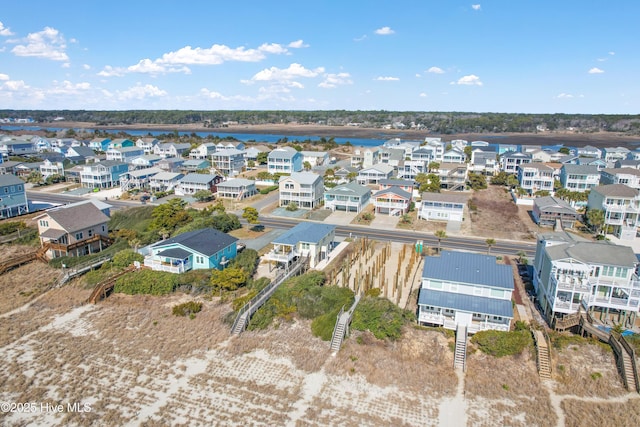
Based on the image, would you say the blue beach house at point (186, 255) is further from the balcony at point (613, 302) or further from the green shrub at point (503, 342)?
the balcony at point (613, 302)

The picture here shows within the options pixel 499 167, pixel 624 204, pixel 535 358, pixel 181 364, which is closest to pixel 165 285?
pixel 181 364

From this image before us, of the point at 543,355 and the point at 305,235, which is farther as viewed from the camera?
the point at 305,235

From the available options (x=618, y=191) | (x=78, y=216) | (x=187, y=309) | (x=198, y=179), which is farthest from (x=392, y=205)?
(x=78, y=216)

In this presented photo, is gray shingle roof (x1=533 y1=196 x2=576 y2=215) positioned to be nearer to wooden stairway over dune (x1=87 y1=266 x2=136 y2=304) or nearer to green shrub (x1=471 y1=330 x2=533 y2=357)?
green shrub (x1=471 y1=330 x2=533 y2=357)

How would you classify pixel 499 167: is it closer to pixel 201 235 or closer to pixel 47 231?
pixel 201 235

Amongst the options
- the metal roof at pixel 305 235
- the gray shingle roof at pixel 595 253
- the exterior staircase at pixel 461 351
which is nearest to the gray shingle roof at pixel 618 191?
the gray shingle roof at pixel 595 253

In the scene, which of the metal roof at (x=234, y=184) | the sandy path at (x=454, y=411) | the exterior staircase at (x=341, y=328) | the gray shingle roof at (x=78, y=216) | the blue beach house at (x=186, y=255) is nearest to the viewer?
the sandy path at (x=454, y=411)

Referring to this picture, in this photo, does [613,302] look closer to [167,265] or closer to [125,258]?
[167,265]
